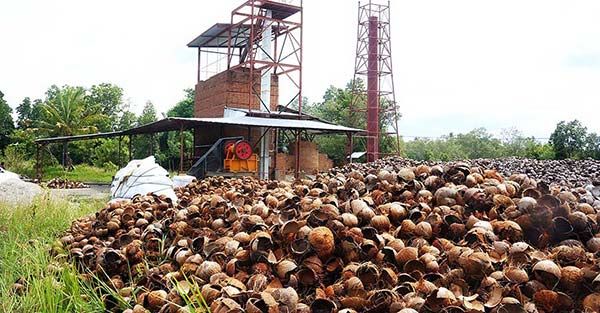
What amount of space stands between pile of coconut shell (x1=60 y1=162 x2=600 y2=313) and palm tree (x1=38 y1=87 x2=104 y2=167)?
123 ft

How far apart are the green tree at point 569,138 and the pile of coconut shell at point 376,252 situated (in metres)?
26.1

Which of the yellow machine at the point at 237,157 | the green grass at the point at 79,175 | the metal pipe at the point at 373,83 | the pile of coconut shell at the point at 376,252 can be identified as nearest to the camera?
the pile of coconut shell at the point at 376,252

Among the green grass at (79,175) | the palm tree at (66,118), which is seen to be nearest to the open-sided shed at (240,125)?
the green grass at (79,175)

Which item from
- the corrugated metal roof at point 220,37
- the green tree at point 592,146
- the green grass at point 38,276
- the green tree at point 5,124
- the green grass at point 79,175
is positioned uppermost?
the corrugated metal roof at point 220,37

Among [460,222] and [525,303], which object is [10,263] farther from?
[525,303]

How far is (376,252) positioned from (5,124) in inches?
1947

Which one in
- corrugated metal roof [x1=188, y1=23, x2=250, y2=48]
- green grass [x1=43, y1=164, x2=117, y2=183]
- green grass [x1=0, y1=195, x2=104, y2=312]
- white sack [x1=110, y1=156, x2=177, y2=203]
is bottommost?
green grass [x1=43, y1=164, x2=117, y2=183]

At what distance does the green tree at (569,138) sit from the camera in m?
26.5

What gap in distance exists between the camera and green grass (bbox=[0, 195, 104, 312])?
283 cm

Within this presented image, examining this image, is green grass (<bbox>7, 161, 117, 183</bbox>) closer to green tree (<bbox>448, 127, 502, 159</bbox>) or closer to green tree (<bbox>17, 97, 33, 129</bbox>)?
green tree (<bbox>17, 97, 33, 129</bbox>)

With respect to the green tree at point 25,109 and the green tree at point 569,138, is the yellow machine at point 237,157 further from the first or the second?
the green tree at point 25,109

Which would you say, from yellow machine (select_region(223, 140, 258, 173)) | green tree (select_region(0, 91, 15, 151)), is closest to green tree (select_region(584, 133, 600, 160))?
yellow machine (select_region(223, 140, 258, 173))

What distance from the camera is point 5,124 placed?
148 feet

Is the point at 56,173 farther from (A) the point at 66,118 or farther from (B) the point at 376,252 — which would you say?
(B) the point at 376,252
